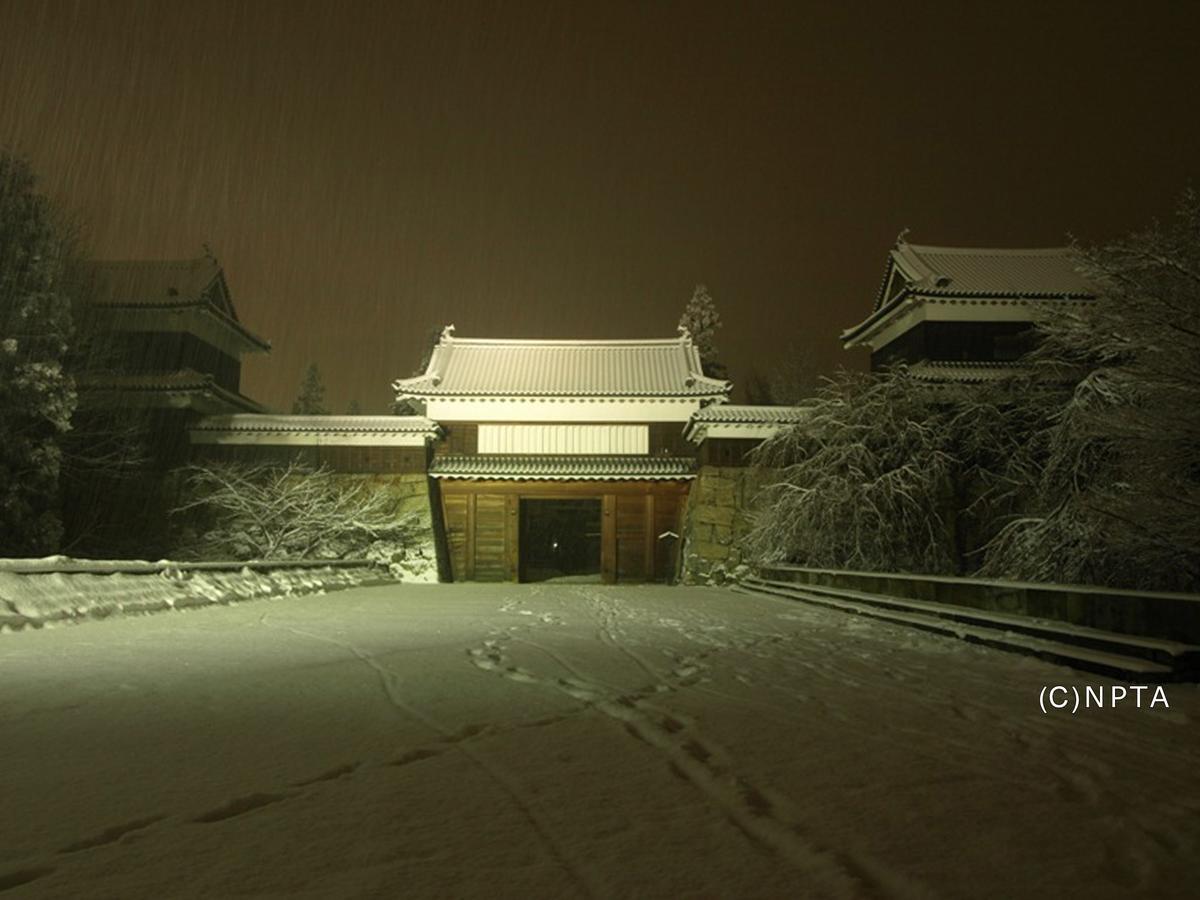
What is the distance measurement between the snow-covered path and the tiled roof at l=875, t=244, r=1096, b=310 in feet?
65.4

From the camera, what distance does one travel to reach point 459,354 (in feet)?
94.6

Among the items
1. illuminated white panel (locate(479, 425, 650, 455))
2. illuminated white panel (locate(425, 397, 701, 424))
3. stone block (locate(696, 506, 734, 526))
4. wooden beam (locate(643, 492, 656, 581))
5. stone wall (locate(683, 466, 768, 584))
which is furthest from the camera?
illuminated white panel (locate(425, 397, 701, 424))

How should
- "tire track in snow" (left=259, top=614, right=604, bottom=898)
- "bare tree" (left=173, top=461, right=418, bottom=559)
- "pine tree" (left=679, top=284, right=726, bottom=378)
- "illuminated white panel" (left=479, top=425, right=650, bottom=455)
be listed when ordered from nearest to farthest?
"tire track in snow" (left=259, top=614, right=604, bottom=898)
"bare tree" (left=173, top=461, right=418, bottom=559)
"illuminated white panel" (left=479, top=425, right=650, bottom=455)
"pine tree" (left=679, top=284, right=726, bottom=378)

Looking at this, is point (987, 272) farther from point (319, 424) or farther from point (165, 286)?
point (165, 286)

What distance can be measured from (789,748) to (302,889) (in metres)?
2.11

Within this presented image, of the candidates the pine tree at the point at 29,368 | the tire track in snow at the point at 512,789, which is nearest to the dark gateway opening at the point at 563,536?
the pine tree at the point at 29,368

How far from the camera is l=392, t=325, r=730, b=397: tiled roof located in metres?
26.0

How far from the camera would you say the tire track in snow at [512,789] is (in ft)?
7.04

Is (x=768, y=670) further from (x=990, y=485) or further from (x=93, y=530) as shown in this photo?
(x=93, y=530)

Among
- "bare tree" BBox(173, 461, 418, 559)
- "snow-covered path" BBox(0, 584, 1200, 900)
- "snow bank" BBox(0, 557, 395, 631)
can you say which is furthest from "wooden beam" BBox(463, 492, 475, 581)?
"snow-covered path" BBox(0, 584, 1200, 900)

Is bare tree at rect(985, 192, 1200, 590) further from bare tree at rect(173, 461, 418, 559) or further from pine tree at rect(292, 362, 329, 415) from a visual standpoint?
pine tree at rect(292, 362, 329, 415)

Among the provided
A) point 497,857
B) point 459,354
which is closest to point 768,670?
point 497,857

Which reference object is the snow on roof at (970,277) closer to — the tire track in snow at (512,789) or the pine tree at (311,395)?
the tire track in snow at (512,789)

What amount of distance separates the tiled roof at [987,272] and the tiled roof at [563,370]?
20.4 ft
